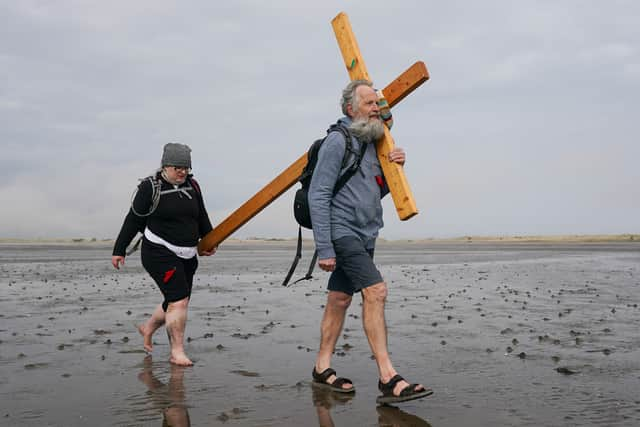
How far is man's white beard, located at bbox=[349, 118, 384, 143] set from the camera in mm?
5301

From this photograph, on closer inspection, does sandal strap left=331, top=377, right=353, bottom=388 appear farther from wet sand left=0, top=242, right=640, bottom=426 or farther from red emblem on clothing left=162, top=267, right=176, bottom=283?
red emblem on clothing left=162, top=267, right=176, bottom=283

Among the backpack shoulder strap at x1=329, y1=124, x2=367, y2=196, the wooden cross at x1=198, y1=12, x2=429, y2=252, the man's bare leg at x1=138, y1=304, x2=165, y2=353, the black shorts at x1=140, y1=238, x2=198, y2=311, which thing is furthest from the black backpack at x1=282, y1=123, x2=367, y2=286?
the man's bare leg at x1=138, y1=304, x2=165, y2=353

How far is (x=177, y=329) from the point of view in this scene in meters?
6.59

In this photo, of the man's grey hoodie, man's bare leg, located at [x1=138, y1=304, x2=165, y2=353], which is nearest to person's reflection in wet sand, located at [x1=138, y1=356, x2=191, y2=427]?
man's bare leg, located at [x1=138, y1=304, x2=165, y2=353]

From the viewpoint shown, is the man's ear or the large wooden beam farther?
the man's ear

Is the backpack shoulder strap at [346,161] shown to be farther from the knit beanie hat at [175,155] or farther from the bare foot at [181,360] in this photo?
the bare foot at [181,360]

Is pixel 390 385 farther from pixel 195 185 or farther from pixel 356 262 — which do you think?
pixel 195 185

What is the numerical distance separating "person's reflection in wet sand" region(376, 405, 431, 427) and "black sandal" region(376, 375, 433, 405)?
7 centimetres

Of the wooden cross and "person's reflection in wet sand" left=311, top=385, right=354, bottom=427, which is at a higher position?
the wooden cross

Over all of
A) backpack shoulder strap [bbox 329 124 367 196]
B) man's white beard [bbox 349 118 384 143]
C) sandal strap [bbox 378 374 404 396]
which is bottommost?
sandal strap [bbox 378 374 404 396]

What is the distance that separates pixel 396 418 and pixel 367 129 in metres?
2.29

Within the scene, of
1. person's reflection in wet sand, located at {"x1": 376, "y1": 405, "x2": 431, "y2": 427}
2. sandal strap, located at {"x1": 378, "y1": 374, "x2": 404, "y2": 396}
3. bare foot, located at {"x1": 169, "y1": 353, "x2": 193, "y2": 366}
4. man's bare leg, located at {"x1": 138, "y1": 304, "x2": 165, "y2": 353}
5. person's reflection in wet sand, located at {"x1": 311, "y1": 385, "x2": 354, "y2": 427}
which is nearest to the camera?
person's reflection in wet sand, located at {"x1": 376, "y1": 405, "x2": 431, "y2": 427}

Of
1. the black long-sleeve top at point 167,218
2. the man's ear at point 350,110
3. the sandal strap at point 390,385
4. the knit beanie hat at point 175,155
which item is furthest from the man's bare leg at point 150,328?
the man's ear at point 350,110

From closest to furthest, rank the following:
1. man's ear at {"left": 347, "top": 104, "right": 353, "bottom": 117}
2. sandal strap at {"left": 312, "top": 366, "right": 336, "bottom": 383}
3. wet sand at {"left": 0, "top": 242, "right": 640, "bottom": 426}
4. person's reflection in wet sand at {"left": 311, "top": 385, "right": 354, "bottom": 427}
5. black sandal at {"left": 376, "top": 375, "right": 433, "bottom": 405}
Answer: person's reflection in wet sand at {"left": 311, "top": 385, "right": 354, "bottom": 427}
wet sand at {"left": 0, "top": 242, "right": 640, "bottom": 426}
black sandal at {"left": 376, "top": 375, "right": 433, "bottom": 405}
sandal strap at {"left": 312, "top": 366, "right": 336, "bottom": 383}
man's ear at {"left": 347, "top": 104, "right": 353, "bottom": 117}
